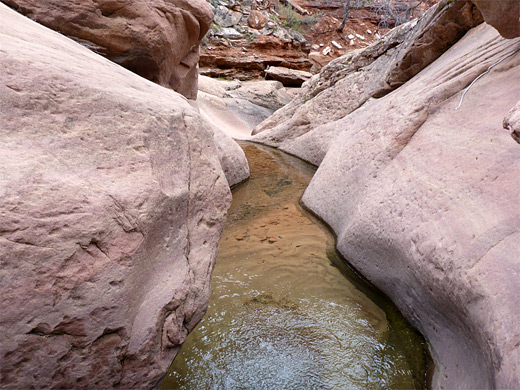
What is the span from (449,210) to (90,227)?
1918 millimetres

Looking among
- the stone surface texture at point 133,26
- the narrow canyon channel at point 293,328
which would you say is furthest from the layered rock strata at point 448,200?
the stone surface texture at point 133,26

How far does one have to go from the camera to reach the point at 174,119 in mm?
1856

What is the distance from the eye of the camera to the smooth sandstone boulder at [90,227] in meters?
1.15

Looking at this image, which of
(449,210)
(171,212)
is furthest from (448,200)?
(171,212)

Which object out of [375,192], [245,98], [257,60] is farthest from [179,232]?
[257,60]

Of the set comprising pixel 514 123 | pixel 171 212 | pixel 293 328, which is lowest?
pixel 293 328

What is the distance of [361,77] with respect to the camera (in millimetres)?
6523

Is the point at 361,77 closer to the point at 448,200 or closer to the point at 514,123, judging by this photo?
the point at 448,200

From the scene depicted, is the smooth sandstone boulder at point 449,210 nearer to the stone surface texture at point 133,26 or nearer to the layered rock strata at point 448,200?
the layered rock strata at point 448,200

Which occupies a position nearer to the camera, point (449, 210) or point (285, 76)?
point (449, 210)

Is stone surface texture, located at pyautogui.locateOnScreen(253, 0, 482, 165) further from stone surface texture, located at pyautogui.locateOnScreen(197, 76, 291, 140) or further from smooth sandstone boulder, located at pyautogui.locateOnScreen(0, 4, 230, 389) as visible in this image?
smooth sandstone boulder, located at pyautogui.locateOnScreen(0, 4, 230, 389)

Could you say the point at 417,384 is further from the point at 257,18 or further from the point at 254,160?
the point at 257,18

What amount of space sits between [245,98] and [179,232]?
1019cm

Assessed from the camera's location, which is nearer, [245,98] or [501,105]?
[501,105]
